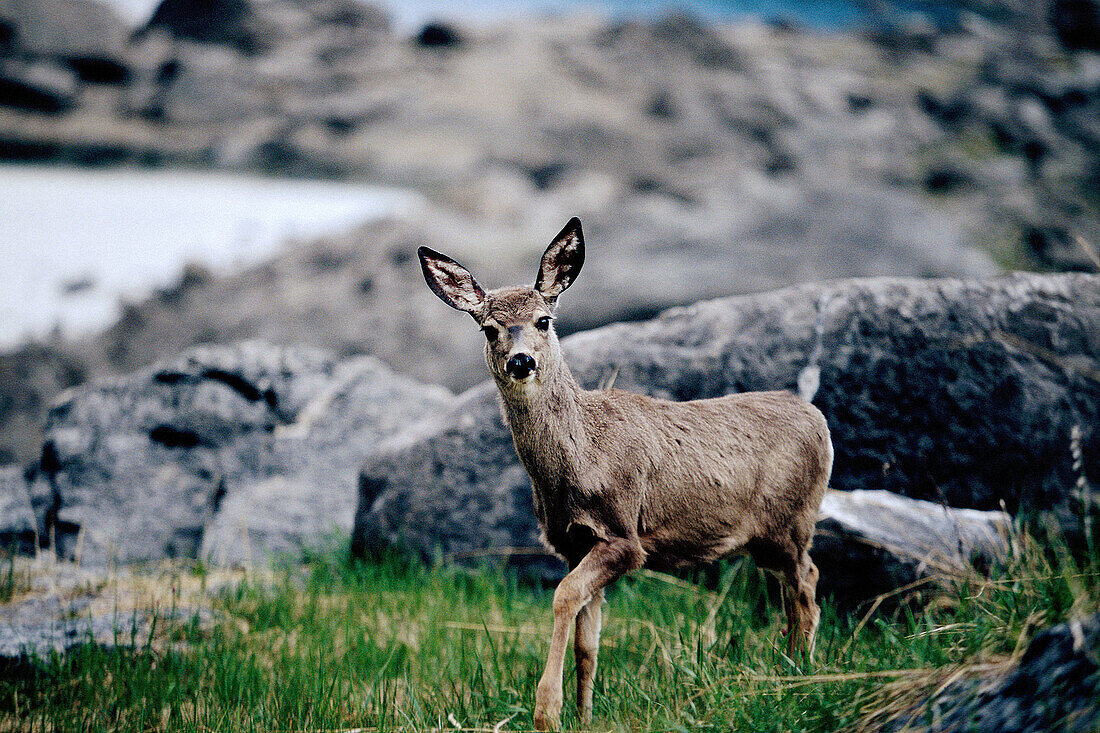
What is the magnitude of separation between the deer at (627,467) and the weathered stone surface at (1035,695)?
75 cm

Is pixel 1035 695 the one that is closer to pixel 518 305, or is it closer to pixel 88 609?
Result: pixel 518 305

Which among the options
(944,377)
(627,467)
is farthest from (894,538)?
(627,467)

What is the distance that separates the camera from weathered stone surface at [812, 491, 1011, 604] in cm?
389

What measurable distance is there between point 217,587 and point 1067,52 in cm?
2069

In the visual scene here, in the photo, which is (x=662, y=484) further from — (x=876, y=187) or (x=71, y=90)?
(x=71, y=90)

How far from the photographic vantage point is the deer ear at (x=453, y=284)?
296 cm

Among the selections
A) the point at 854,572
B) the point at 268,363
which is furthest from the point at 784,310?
the point at 268,363

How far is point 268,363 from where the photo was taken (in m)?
6.25

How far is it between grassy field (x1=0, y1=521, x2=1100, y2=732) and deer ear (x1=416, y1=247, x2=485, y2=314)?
1306 mm

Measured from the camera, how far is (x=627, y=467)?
2.97 meters

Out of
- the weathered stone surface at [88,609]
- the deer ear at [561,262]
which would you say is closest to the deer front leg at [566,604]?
the deer ear at [561,262]

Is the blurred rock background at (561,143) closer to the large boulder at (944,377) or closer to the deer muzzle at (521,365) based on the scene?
the large boulder at (944,377)

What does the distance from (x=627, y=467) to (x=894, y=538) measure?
1.65 meters

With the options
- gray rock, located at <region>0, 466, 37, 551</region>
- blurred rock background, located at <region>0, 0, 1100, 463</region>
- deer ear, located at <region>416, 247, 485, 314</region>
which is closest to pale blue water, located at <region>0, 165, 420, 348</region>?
blurred rock background, located at <region>0, 0, 1100, 463</region>
